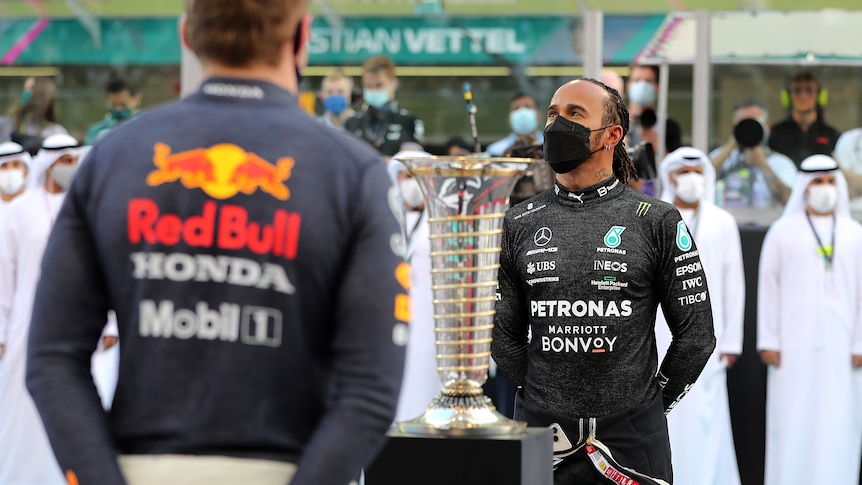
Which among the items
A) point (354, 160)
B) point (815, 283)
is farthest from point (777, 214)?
point (354, 160)

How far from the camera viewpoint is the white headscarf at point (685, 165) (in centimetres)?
872

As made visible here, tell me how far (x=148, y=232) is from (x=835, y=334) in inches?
286

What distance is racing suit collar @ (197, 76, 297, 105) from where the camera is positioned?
7.29 feet

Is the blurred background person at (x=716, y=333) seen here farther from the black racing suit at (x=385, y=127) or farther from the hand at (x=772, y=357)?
the black racing suit at (x=385, y=127)

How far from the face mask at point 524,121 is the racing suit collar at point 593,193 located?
5.64 meters

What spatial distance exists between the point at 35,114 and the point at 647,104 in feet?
15.7

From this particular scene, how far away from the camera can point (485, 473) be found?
10.6ft

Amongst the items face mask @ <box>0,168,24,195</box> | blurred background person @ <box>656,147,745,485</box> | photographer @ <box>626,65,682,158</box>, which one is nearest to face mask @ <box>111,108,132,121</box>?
face mask @ <box>0,168,24,195</box>

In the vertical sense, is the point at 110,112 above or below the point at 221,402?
above

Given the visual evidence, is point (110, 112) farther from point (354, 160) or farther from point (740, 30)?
point (354, 160)

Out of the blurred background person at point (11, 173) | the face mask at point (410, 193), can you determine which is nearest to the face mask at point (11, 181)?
the blurred background person at point (11, 173)

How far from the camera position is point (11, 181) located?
32.5 feet

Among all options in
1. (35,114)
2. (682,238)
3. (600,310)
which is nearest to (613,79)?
(35,114)

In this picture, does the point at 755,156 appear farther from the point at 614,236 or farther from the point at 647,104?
the point at 614,236
